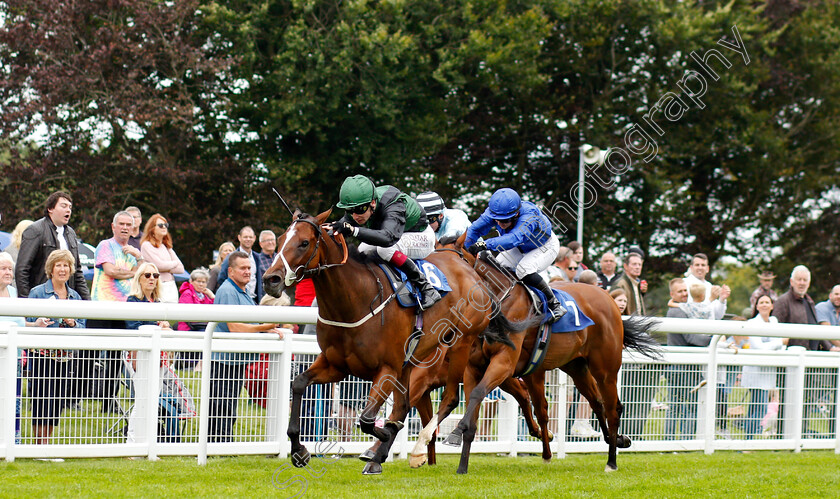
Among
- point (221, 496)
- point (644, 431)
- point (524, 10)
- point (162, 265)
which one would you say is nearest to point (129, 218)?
point (162, 265)

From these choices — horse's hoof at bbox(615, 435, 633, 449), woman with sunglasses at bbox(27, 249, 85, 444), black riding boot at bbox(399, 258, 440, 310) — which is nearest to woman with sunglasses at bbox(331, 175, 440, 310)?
black riding boot at bbox(399, 258, 440, 310)

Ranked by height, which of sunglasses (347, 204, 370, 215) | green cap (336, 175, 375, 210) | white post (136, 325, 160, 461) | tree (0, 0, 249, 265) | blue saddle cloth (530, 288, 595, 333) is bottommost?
white post (136, 325, 160, 461)

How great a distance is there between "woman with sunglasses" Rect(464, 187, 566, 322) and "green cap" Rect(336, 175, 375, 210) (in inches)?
47.5

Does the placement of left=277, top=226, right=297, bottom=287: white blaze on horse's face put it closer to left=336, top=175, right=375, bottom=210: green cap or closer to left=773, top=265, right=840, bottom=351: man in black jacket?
left=336, top=175, right=375, bottom=210: green cap

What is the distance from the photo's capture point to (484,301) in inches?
262

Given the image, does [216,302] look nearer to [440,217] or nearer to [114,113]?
Answer: [440,217]

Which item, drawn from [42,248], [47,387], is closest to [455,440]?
[47,387]

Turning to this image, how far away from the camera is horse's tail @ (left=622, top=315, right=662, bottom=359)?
303 inches

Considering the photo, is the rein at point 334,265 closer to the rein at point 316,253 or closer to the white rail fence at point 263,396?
the rein at point 316,253

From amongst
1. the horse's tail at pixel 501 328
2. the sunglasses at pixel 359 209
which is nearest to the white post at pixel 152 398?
the sunglasses at pixel 359 209

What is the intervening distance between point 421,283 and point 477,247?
2.83ft

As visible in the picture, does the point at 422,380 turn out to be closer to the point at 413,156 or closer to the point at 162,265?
the point at 162,265

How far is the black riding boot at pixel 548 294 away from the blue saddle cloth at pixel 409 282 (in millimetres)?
769

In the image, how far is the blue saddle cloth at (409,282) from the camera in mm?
6113
